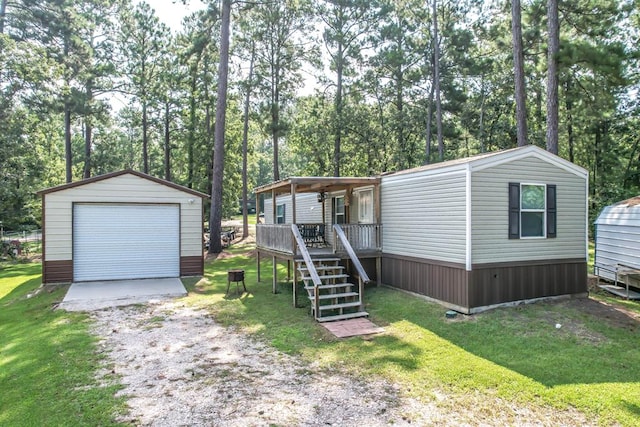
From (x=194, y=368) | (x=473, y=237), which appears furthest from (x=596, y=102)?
(x=194, y=368)

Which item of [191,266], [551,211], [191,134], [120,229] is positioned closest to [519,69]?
[551,211]

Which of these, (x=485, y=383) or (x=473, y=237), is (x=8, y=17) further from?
(x=485, y=383)

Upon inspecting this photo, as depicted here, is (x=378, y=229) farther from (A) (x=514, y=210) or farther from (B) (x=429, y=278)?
(A) (x=514, y=210)

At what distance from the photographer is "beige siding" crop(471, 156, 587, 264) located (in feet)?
26.6

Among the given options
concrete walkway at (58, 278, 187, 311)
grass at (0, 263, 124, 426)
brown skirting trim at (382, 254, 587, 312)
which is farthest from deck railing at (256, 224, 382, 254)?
grass at (0, 263, 124, 426)

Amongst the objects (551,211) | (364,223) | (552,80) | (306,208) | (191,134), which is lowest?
(364,223)

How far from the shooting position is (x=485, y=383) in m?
5.08

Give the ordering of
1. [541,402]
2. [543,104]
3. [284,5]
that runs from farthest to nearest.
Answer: [543,104] < [284,5] < [541,402]

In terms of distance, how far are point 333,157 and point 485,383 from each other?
63.0ft

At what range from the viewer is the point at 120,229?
12.5 m

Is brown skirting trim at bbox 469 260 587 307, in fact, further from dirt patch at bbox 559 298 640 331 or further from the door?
the door

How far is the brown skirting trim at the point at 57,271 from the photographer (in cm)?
1160

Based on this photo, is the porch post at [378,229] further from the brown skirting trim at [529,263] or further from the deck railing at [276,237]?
the brown skirting trim at [529,263]

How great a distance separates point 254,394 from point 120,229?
9487 millimetres
